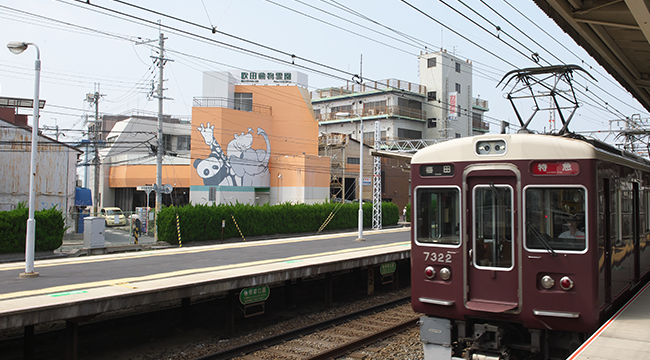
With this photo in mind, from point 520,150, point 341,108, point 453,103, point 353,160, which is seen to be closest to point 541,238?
point 520,150

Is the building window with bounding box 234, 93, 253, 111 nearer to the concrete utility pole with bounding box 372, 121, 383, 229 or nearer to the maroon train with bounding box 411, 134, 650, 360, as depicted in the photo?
the concrete utility pole with bounding box 372, 121, 383, 229

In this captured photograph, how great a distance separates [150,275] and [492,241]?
734cm

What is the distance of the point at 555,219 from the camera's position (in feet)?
20.4

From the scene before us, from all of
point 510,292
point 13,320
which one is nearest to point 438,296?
point 510,292

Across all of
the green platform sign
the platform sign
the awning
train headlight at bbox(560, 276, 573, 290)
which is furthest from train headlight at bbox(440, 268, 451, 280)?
the awning

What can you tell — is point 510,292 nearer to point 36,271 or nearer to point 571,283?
point 571,283

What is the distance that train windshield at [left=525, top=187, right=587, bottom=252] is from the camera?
6.12m

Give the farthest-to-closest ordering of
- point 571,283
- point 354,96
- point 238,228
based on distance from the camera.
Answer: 1. point 354,96
2. point 238,228
3. point 571,283

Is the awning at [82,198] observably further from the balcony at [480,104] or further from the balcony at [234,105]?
the balcony at [480,104]

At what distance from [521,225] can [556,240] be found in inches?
17.5

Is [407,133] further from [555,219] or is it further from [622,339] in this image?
[622,339]

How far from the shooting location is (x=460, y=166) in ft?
22.2

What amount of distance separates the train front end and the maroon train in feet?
0.04

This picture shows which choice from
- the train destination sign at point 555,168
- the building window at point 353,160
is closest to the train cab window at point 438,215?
the train destination sign at point 555,168
